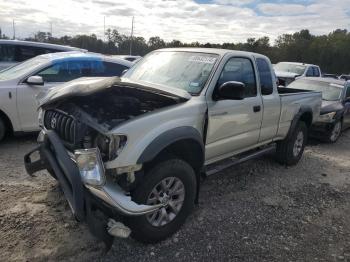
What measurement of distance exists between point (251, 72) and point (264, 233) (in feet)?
7.28

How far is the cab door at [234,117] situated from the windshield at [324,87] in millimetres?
5517

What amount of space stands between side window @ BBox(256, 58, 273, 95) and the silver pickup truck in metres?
0.05

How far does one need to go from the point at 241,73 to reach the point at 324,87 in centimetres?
634

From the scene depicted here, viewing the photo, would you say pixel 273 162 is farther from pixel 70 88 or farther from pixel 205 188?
pixel 70 88

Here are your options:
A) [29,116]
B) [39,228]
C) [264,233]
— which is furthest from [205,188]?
[29,116]

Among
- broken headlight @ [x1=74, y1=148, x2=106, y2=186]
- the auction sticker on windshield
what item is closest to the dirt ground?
broken headlight @ [x1=74, y1=148, x2=106, y2=186]

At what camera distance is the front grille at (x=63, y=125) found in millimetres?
3457

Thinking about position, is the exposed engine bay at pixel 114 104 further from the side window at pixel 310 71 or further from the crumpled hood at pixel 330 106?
the side window at pixel 310 71

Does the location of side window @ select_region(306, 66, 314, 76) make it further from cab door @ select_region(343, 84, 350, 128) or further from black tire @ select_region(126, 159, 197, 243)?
black tire @ select_region(126, 159, 197, 243)

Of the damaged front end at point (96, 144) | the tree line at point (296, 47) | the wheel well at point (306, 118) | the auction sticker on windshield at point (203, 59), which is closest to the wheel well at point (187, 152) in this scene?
the damaged front end at point (96, 144)

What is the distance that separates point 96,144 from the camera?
10.8ft

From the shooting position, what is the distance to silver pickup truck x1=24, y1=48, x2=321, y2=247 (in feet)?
10.3

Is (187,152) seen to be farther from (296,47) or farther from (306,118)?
(296,47)

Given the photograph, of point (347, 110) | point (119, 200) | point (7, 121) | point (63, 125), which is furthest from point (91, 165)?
point (347, 110)
